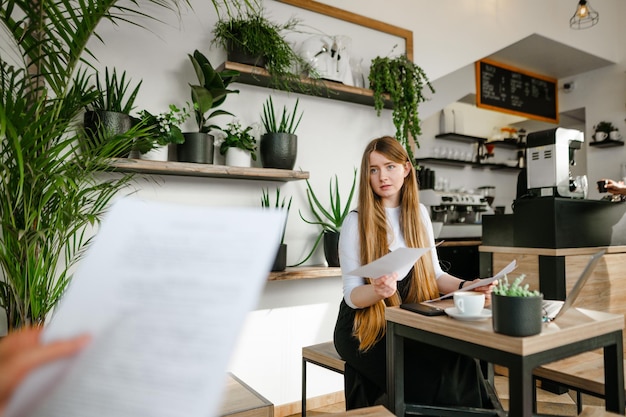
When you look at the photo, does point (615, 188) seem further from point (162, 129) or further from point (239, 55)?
point (162, 129)

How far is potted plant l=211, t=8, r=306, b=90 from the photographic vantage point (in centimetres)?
244

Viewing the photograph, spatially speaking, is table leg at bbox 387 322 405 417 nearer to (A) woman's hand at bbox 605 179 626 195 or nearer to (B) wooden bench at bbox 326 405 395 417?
(B) wooden bench at bbox 326 405 395 417

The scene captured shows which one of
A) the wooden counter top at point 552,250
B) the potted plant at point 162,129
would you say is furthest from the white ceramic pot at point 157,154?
the wooden counter top at point 552,250

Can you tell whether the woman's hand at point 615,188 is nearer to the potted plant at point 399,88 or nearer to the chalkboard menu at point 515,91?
the potted plant at point 399,88

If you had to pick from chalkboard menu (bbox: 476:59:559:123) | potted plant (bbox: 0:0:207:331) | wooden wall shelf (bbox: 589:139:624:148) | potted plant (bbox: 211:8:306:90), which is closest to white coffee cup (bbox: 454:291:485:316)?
potted plant (bbox: 0:0:207:331)

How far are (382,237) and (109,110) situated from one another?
1.41 metres

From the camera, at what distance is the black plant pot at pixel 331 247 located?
2707 millimetres

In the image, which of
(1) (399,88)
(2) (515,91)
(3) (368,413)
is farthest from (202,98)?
(2) (515,91)

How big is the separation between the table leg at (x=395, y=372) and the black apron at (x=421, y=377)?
25 cm

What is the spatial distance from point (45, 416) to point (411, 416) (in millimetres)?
1435

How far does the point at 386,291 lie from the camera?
146 centimetres

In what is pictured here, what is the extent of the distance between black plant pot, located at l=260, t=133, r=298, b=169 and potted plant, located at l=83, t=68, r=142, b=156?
714mm

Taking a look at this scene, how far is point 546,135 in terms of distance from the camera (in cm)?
268

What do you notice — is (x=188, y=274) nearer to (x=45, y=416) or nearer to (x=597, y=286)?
(x=45, y=416)
